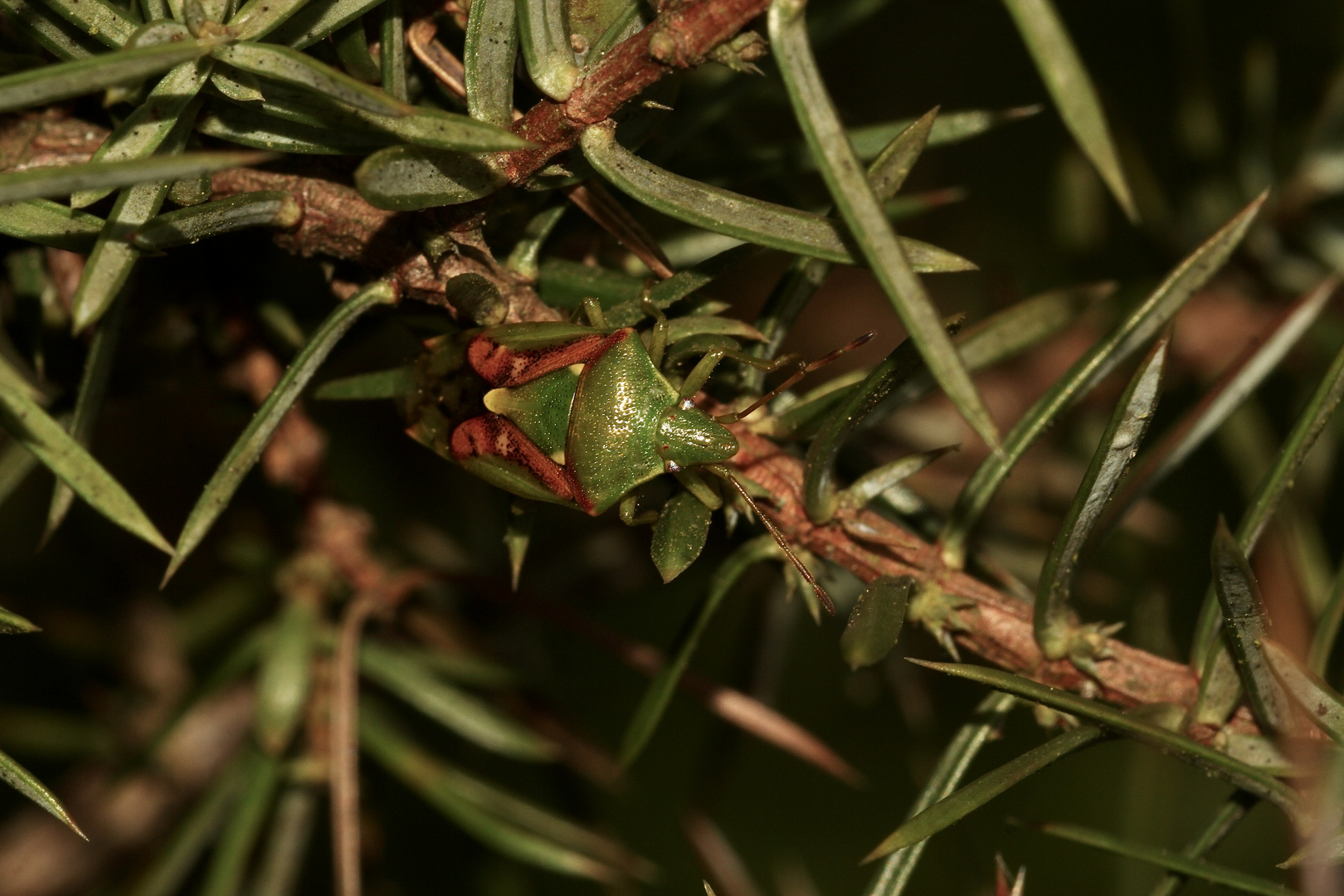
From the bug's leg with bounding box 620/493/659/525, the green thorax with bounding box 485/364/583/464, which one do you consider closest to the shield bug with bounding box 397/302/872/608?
the green thorax with bounding box 485/364/583/464

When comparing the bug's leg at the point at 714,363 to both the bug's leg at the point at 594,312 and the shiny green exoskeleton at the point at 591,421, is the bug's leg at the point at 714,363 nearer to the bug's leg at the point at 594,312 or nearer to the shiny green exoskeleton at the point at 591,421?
the shiny green exoskeleton at the point at 591,421

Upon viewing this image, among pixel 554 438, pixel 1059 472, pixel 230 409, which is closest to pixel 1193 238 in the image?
pixel 1059 472

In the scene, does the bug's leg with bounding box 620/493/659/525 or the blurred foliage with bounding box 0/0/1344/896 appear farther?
the bug's leg with bounding box 620/493/659/525

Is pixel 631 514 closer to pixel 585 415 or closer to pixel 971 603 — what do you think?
pixel 585 415

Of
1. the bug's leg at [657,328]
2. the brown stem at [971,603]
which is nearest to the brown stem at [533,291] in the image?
the brown stem at [971,603]

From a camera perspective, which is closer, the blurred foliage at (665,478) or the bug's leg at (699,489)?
the blurred foliage at (665,478)

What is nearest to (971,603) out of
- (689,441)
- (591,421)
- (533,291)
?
(689,441)

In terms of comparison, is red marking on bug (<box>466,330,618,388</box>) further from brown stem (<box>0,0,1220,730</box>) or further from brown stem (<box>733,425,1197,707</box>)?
brown stem (<box>733,425,1197,707</box>)
